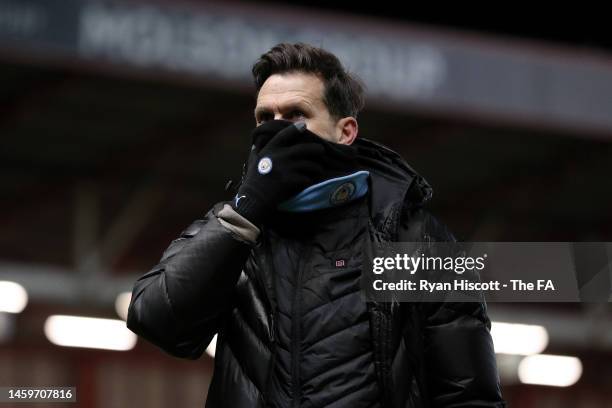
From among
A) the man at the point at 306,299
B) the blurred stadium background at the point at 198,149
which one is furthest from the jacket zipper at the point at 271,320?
the blurred stadium background at the point at 198,149

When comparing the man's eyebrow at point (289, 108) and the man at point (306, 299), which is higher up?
the man's eyebrow at point (289, 108)

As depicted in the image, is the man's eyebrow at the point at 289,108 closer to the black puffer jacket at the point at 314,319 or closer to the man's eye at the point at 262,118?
the man's eye at the point at 262,118

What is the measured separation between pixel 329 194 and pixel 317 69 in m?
0.34

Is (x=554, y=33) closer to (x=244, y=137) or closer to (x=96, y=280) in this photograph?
(x=244, y=137)

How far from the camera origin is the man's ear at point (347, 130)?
2.49 meters

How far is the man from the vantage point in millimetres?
2203

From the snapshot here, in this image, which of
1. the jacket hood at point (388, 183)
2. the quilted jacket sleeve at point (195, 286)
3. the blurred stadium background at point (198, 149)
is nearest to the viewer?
the quilted jacket sleeve at point (195, 286)

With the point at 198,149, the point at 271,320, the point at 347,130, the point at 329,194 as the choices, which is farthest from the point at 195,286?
the point at 198,149

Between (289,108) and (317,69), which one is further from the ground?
(317,69)

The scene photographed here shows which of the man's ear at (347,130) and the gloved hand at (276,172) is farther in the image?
the man's ear at (347,130)

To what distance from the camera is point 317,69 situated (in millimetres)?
2525

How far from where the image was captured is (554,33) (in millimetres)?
13938

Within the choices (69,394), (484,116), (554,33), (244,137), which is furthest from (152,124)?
(69,394)

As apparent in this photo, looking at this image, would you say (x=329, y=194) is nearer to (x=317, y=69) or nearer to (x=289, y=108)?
(x=289, y=108)
